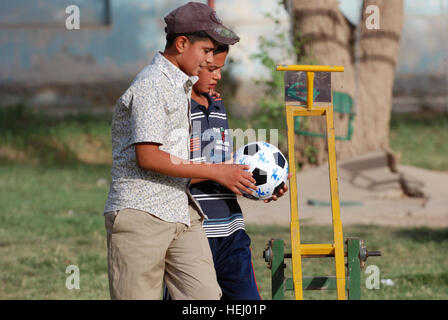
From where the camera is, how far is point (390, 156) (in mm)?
10711

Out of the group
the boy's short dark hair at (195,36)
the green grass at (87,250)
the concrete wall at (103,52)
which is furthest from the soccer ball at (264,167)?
the concrete wall at (103,52)

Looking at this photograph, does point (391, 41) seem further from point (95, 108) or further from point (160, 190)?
point (160, 190)

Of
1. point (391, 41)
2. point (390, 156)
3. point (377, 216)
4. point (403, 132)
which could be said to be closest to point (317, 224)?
point (377, 216)

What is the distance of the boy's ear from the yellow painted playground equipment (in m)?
0.57

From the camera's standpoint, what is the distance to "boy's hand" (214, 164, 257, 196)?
10.3ft

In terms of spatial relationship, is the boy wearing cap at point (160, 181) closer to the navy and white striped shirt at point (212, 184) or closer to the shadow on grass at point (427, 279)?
the navy and white striped shirt at point (212, 184)

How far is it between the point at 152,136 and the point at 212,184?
0.74 m

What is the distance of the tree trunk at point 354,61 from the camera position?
1105 cm

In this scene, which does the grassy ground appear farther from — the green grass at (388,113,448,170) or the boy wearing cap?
the boy wearing cap

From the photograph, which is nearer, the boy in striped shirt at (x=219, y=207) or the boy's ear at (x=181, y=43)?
the boy's ear at (x=181, y=43)

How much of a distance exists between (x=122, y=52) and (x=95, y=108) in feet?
4.39

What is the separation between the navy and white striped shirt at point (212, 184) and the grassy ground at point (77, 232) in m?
1.82

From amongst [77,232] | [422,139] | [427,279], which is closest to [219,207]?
[427,279]

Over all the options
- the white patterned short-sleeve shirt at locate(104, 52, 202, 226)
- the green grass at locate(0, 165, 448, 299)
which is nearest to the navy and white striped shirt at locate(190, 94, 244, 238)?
the white patterned short-sleeve shirt at locate(104, 52, 202, 226)
